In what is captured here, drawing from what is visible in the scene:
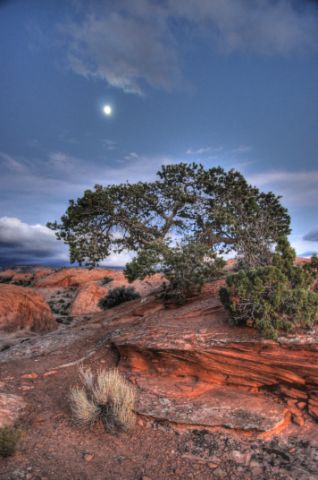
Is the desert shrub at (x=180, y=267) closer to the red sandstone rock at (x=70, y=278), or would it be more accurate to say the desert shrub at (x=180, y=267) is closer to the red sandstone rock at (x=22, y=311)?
the red sandstone rock at (x=22, y=311)

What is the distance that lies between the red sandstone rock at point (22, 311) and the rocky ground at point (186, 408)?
5563 mm

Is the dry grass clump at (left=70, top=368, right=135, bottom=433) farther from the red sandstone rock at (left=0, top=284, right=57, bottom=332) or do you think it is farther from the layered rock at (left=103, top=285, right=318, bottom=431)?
the red sandstone rock at (left=0, top=284, right=57, bottom=332)

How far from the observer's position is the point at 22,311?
1606 cm

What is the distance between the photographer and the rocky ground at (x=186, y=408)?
5.56m

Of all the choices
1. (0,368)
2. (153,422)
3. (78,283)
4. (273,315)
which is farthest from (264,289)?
(78,283)

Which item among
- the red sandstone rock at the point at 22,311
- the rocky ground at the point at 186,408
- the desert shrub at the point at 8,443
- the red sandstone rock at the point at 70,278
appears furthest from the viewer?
the red sandstone rock at the point at 70,278

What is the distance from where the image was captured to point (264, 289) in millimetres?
7574

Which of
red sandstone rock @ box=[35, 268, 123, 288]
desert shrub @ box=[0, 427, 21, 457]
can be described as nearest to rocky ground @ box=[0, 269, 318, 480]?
desert shrub @ box=[0, 427, 21, 457]

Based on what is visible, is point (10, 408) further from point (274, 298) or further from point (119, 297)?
point (119, 297)

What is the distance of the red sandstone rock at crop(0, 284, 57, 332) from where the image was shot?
15.2m

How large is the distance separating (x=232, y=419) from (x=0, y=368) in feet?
23.6

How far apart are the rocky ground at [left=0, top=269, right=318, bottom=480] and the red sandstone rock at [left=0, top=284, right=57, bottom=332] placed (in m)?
5.56

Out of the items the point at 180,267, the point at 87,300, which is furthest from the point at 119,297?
the point at 180,267

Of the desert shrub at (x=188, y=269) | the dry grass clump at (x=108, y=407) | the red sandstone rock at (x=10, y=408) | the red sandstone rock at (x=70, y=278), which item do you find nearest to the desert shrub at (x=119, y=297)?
the desert shrub at (x=188, y=269)
